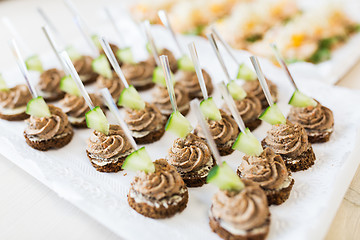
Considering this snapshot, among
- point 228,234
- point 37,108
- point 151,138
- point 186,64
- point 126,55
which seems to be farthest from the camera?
point 126,55

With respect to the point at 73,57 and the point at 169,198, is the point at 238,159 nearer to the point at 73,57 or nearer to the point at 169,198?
the point at 169,198

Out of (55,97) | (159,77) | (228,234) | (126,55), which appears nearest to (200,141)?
(228,234)

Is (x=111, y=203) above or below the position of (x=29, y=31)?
below

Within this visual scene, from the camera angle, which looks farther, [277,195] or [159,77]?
[159,77]

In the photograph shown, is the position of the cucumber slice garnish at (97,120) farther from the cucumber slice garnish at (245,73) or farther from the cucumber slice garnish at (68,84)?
the cucumber slice garnish at (245,73)

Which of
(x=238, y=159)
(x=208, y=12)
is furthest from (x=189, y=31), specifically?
(x=238, y=159)

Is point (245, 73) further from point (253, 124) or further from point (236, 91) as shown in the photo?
point (253, 124)
